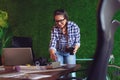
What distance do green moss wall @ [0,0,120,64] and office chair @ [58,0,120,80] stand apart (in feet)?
15.0

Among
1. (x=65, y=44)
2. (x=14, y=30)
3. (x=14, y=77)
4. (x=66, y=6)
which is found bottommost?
(x=14, y=77)

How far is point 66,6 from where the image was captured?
5.73 m

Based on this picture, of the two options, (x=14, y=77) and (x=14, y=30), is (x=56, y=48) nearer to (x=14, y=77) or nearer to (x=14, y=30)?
(x=14, y=77)

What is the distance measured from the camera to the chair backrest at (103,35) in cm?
85

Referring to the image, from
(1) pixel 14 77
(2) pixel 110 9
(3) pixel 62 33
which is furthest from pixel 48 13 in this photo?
(2) pixel 110 9

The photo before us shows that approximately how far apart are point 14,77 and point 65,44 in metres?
1.93

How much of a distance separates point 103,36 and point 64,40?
10.3ft

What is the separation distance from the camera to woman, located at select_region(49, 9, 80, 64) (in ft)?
12.8

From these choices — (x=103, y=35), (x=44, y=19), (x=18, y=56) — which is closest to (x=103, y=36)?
(x=103, y=35)

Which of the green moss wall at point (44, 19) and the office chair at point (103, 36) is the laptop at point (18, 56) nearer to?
the office chair at point (103, 36)

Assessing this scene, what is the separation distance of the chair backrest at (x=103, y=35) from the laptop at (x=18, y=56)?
221 centimetres

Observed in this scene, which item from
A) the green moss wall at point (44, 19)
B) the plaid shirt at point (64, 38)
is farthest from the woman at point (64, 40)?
the green moss wall at point (44, 19)

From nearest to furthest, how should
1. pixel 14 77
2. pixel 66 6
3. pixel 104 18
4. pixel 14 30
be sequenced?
pixel 104 18, pixel 14 77, pixel 66 6, pixel 14 30

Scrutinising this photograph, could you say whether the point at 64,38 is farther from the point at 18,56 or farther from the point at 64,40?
the point at 18,56
